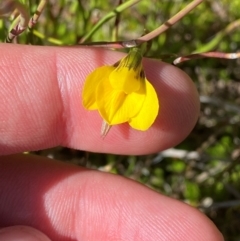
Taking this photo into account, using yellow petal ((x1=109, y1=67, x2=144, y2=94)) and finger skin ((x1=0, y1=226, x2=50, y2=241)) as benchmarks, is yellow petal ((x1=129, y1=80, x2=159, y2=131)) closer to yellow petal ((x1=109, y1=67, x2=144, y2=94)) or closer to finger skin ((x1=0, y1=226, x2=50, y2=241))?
yellow petal ((x1=109, y1=67, x2=144, y2=94))

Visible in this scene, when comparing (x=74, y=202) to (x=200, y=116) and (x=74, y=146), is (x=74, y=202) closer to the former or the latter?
(x=74, y=146)

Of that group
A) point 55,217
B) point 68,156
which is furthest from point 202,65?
point 55,217

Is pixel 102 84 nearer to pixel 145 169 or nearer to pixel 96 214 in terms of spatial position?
pixel 96 214

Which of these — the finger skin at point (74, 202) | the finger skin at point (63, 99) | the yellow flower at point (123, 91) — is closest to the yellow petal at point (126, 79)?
the yellow flower at point (123, 91)

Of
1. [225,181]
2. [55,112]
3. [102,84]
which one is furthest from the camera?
[225,181]

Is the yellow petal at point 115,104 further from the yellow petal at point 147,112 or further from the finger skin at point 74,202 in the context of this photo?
the finger skin at point 74,202

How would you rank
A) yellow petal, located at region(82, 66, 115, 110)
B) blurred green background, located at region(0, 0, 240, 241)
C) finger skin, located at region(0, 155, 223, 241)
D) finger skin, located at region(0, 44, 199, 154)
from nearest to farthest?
yellow petal, located at region(82, 66, 115, 110) → finger skin, located at region(0, 44, 199, 154) → finger skin, located at region(0, 155, 223, 241) → blurred green background, located at region(0, 0, 240, 241)

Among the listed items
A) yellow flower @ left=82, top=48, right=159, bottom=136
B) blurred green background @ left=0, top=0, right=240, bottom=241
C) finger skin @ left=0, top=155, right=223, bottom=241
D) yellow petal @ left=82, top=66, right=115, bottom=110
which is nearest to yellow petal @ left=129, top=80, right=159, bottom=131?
yellow flower @ left=82, top=48, right=159, bottom=136

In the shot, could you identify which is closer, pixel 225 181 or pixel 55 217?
pixel 55 217
